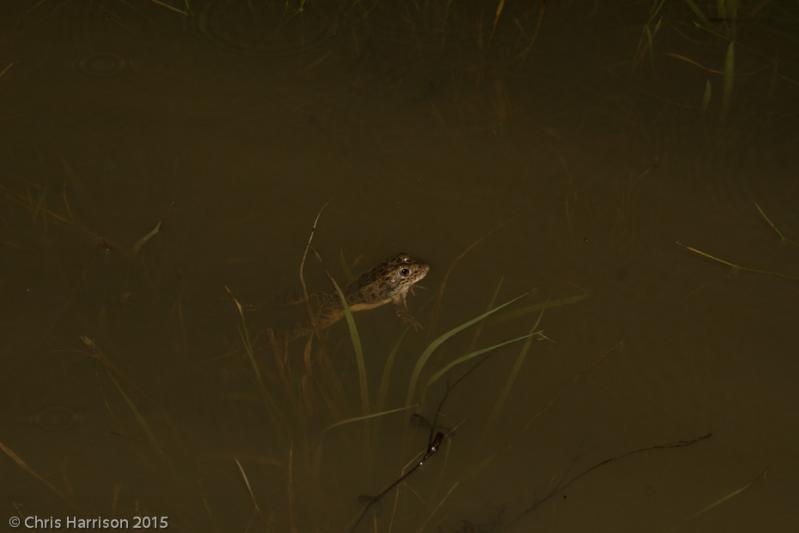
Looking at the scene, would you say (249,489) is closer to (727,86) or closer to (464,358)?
(464,358)

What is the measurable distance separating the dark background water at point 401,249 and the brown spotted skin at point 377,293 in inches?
3.1

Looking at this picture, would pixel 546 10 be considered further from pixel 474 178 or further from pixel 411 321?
pixel 411 321

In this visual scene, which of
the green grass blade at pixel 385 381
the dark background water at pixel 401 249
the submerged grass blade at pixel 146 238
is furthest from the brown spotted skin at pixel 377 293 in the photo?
the submerged grass blade at pixel 146 238

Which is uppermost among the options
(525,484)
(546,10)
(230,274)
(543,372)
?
(546,10)

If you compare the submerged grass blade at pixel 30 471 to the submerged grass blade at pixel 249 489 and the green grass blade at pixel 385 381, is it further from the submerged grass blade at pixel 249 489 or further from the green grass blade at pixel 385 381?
the green grass blade at pixel 385 381

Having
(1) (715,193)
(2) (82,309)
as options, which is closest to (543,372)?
(1) (715,193)

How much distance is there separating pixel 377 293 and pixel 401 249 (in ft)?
1.05

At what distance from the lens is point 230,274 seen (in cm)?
394

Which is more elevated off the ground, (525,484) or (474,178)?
(474,178)

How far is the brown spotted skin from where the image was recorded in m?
3.79

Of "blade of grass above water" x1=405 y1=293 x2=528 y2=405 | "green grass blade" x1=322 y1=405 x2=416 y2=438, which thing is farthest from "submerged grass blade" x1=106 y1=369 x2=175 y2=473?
"blade of grass above water" x1=405 y1=293 x2=528 y2=405

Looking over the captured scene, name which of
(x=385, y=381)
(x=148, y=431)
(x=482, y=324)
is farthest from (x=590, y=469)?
(x=148, y=431)

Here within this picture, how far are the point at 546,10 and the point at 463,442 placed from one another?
2.63 metres

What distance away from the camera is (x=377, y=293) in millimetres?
3822
